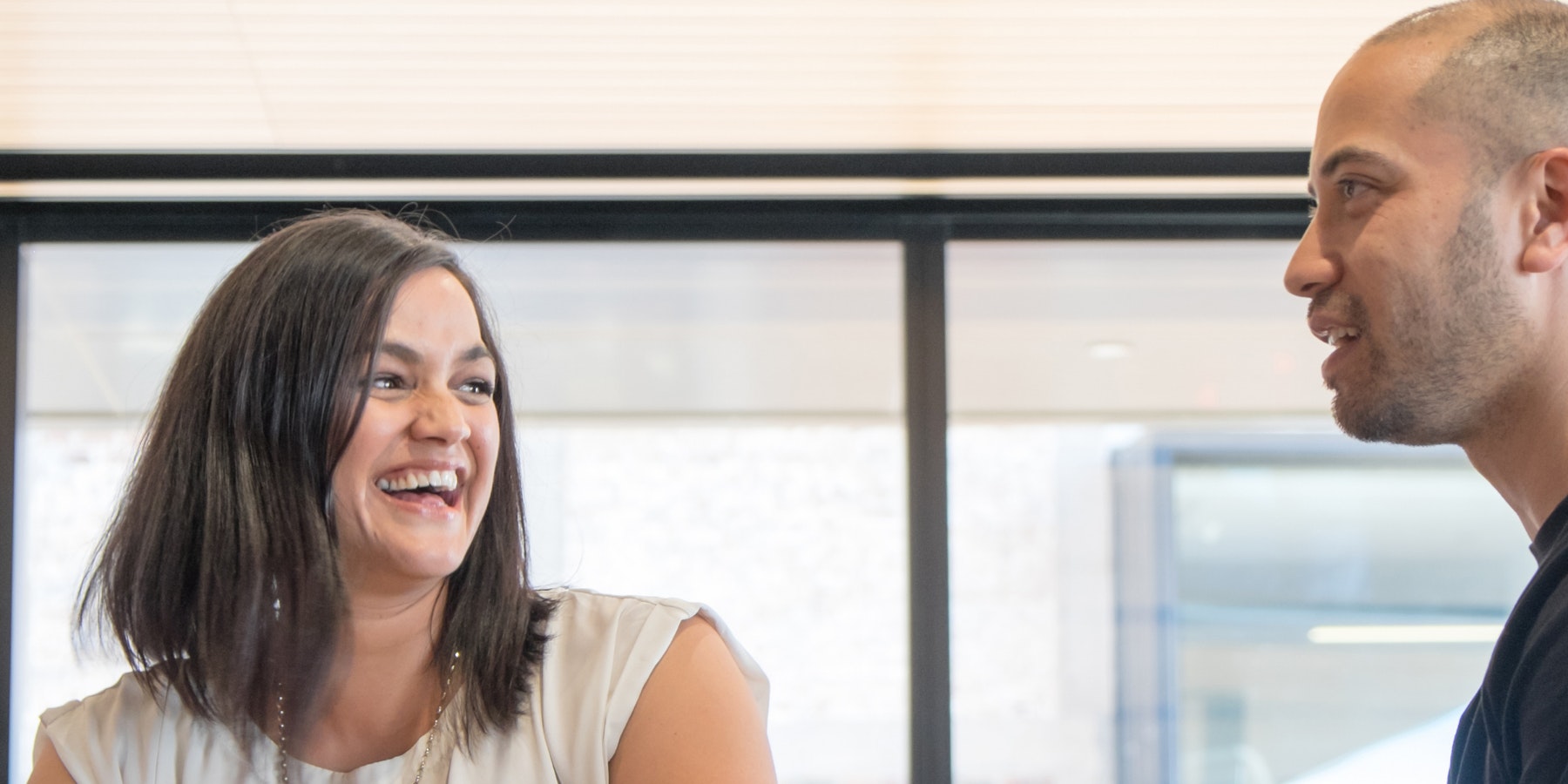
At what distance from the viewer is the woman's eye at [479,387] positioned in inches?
57.3

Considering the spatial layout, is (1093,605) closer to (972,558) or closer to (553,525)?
(972,558)

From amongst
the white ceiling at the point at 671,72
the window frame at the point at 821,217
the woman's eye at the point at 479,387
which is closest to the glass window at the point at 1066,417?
the window frame at the point at 821,217

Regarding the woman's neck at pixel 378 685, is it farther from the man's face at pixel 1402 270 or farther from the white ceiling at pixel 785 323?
the white ceiling at pixel 785 323

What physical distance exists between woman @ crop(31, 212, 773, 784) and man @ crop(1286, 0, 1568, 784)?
638 mm

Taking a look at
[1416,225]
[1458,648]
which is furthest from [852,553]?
[1416,225]

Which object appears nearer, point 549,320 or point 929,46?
point 929,46

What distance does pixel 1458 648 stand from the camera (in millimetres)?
3500

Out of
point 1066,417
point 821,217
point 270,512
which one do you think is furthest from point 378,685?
point 1066,417

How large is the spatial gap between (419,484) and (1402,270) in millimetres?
935

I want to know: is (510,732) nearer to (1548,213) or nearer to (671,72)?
(1548,213)

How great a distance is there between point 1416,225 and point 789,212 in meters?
1.91

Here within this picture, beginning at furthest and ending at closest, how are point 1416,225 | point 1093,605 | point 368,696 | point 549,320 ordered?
point 1093,605, point 549,320, point 368,696, point 1416,225

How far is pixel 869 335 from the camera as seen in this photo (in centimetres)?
323

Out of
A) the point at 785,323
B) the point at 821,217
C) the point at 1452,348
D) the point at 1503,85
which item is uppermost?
the point at 821,217
